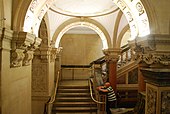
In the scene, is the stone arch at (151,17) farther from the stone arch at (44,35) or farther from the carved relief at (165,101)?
the stone arch at (44,35)

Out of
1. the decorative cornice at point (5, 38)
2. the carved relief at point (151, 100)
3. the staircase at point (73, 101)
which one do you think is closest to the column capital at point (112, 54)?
the staircase at point (73, 101)

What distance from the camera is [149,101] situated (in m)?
2.62

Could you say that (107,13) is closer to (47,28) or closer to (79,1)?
(79,1)

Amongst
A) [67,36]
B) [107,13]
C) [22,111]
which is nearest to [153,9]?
[22,111]

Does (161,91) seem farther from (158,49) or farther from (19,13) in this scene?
(19,13)

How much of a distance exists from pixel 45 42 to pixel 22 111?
4.66 meters

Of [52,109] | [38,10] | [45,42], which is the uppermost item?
[38,10]

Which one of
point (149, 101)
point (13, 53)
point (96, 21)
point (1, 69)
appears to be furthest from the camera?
point (96, 21)

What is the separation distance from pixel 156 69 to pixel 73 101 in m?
8.21

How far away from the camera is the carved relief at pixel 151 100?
246cm

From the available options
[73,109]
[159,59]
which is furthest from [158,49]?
[73,109]

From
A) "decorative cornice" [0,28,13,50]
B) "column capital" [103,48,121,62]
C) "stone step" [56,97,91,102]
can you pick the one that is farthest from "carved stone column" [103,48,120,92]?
"decorative cornice" [0,28,13,50]

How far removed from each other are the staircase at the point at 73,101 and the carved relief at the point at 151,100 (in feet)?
24.2

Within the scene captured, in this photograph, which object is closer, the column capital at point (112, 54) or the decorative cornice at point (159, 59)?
the decorative cornice at point (159, 59)
